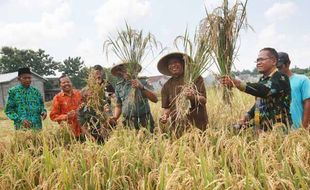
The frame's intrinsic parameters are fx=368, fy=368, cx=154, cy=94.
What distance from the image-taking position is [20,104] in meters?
4.59

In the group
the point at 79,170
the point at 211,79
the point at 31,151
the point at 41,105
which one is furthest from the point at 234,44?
the point at 41,105

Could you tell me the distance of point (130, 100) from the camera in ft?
13.0

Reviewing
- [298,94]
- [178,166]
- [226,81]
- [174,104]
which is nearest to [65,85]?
[174,104]

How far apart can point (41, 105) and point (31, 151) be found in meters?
1.36

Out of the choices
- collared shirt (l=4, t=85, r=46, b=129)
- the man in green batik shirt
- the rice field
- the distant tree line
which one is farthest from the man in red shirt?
the distant tree line

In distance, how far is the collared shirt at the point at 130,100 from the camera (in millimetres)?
3986

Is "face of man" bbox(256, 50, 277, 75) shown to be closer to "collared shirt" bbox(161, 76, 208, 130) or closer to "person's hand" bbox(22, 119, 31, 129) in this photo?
"collared shirt" bbox(161, 76, 208, 130)

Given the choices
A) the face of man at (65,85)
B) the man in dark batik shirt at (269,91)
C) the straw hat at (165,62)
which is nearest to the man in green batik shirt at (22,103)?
the face of man at (65,85)

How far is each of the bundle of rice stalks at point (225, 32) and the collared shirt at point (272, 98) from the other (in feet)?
0.89

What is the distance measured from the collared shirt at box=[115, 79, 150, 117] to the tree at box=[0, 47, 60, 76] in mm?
44676

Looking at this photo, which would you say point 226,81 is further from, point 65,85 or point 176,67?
point 65,85

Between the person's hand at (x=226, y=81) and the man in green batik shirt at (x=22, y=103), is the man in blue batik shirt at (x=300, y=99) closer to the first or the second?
the person's hand at (x=226, y=81)

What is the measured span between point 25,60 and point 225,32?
156ft

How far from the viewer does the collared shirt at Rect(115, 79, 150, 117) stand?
3986 mm
